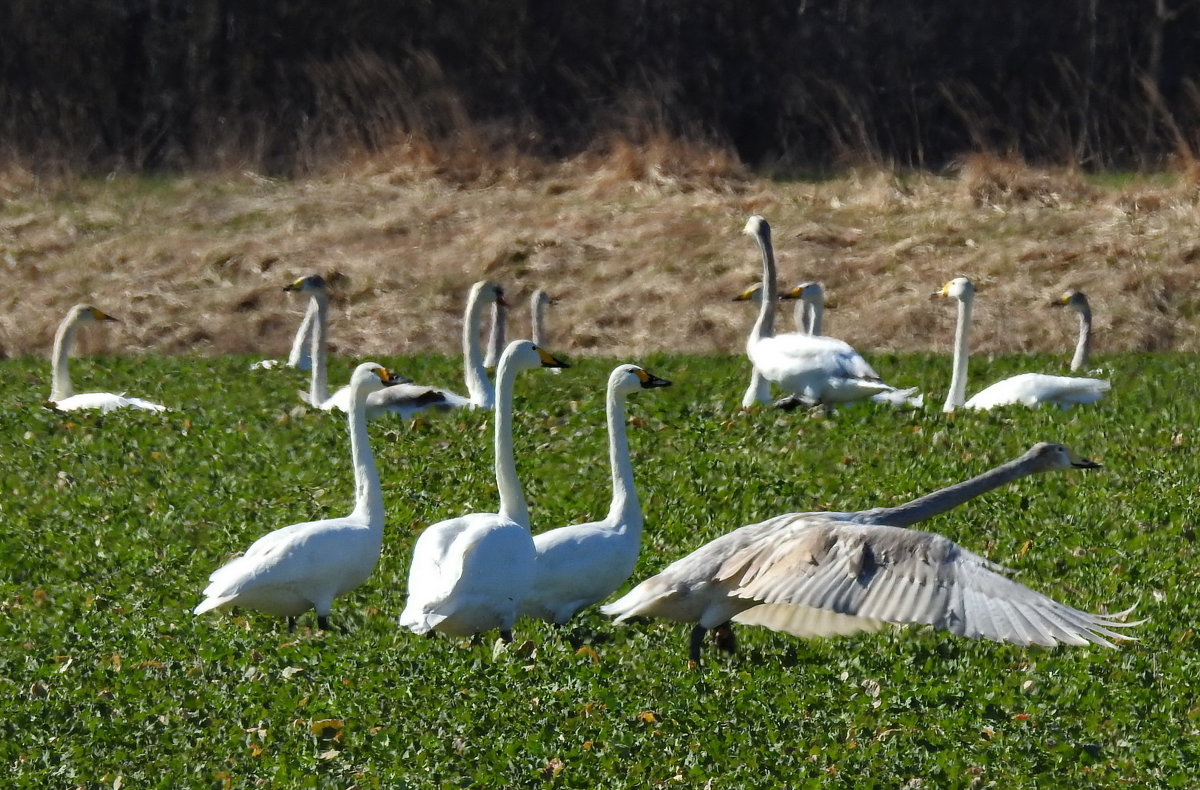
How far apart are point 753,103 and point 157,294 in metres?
10.3

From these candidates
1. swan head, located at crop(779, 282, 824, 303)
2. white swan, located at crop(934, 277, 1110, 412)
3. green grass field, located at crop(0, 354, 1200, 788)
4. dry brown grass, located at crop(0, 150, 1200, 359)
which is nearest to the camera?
green grass field, located at crop(0, 354, 1200, 788)

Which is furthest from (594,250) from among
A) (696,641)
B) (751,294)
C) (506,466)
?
(696,641)

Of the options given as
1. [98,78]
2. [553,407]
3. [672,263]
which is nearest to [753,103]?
[672,263]

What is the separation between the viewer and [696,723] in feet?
19.5

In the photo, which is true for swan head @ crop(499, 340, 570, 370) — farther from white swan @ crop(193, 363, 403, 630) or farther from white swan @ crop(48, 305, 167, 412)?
white swan @ crop(48, 305, 167, 412)

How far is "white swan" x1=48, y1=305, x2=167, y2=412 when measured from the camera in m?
12.9

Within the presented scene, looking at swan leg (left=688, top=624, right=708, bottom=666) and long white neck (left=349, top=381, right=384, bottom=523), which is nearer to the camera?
swan leg (left=688, top=624, right=708, bottom=666)

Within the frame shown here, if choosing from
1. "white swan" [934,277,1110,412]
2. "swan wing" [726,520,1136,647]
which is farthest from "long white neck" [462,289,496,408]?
"swan wing" [726,520,1136,647]

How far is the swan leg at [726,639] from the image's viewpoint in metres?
6.89

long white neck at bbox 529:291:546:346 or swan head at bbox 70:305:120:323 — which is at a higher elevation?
swan head at bbox 70:305:120:323

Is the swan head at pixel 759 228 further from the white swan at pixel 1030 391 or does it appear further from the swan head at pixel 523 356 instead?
the swan head at pixel 523 356

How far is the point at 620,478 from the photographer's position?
756 cm

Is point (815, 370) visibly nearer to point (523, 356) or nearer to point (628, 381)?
point (523, 356)

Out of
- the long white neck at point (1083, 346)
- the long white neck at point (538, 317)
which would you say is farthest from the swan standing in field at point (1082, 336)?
the long white neck at point (538, 317)
